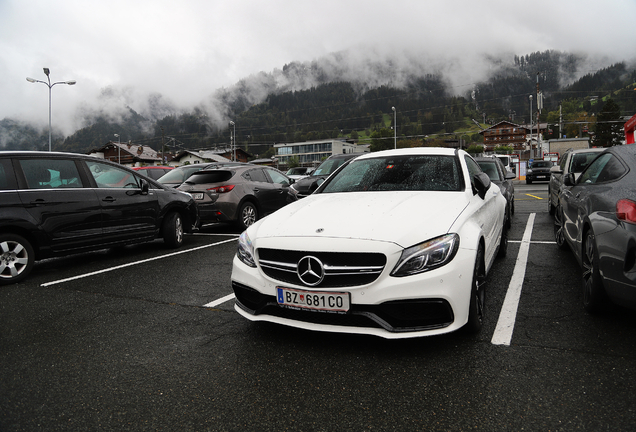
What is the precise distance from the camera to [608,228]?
3172 mm

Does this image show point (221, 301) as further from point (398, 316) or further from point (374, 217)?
point (398, 316)

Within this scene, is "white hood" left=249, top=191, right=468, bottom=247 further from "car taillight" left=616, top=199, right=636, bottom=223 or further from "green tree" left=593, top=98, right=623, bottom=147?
"green tree" left=593, top=98, right=623, bottom=147

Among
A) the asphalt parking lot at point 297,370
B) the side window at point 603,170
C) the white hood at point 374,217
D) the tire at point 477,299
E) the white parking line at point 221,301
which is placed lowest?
the asphalt parking lot at point 297,370

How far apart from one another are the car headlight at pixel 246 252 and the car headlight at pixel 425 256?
3.51 ft

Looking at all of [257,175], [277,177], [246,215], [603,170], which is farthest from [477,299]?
[277,177]

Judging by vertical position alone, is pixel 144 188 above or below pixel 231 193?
above

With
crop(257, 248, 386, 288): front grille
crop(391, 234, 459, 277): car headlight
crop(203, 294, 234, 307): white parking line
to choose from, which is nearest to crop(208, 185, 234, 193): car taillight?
crop(203, 294, 234, 307): white parking line

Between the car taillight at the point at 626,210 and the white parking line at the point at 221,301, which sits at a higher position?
the car taillight at the point at 626,210

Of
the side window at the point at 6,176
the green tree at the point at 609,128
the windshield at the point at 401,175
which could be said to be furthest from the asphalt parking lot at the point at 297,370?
the green tree at the point at 609,128

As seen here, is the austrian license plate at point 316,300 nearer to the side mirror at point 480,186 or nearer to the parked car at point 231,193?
the side mirror at point 480,186

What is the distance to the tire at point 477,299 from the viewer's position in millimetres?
3037

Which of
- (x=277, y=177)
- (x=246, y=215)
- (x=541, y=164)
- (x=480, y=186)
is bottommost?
(x=246, y=215)

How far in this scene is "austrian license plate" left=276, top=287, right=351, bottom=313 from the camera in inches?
110

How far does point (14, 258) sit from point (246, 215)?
4.65 metres
